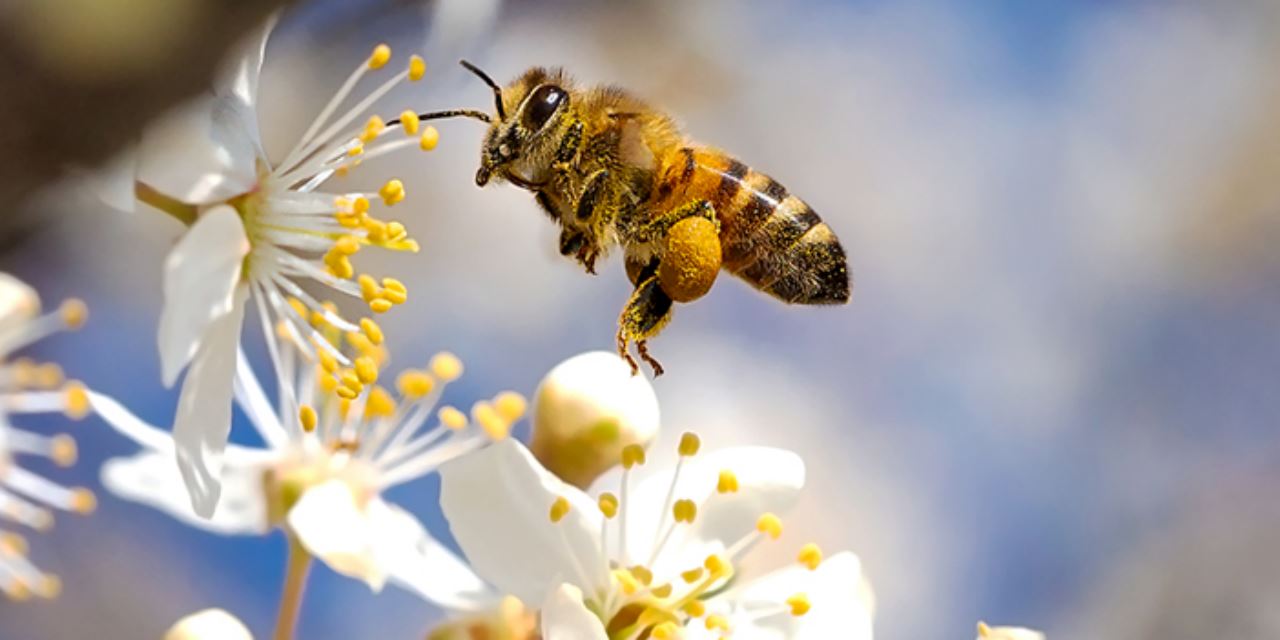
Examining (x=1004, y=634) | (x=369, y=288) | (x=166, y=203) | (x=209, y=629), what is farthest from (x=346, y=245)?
(x=1004, y=634)

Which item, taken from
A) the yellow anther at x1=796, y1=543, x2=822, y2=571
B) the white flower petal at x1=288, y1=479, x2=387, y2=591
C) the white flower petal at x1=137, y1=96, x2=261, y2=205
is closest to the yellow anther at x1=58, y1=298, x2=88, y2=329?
the white flower petal at x1=288, y1=479, x2=387, y2=591

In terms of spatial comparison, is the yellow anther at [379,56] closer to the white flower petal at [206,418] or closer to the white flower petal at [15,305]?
the white flower petal at [206,418]

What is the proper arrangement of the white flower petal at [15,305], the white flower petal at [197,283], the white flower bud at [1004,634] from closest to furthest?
the white flower petal at [197,283] → the white flower bud at [1004,634] → the white flower petal at [15,305]

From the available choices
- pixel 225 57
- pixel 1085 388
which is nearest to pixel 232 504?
pixel 225 57

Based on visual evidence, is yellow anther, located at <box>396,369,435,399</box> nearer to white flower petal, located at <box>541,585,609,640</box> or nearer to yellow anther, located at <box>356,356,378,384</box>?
yellow anther, located at <box>356,356,378,384</box>

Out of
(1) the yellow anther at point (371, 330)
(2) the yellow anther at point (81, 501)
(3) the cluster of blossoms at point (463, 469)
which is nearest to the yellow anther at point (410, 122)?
(3) the cluster of blossoms at point (463, 469)

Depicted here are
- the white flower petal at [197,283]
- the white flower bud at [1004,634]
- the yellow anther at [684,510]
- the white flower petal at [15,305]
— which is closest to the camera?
the white flower petal at [197,283]
